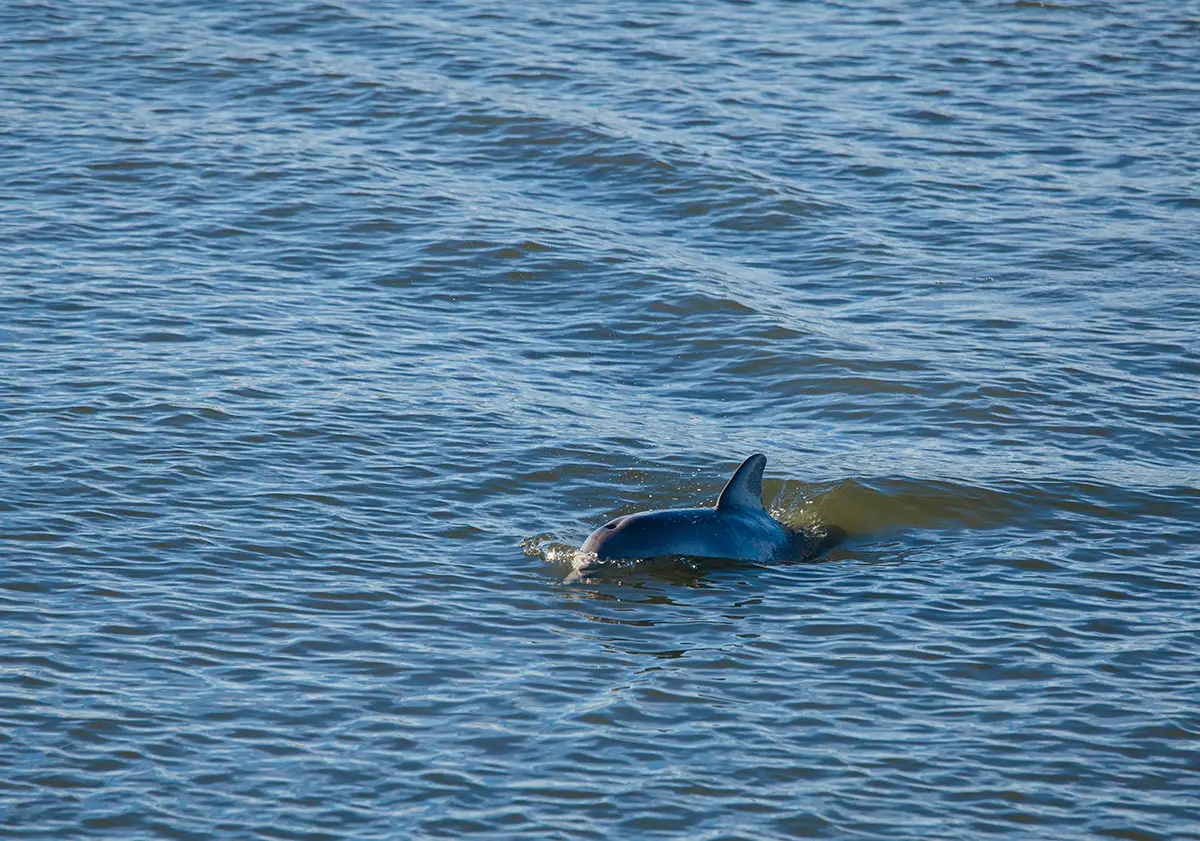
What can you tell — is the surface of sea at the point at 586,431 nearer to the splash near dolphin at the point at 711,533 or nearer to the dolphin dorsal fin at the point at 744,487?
the splash near dolphin at the point at 711,533

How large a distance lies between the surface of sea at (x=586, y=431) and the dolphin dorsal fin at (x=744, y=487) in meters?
0.69

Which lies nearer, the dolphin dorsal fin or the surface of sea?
the surface of sea

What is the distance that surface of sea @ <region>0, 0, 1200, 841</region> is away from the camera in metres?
9.78

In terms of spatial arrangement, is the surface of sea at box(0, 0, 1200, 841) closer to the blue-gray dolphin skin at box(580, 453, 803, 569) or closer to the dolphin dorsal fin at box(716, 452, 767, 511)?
the blue-gray dolphin skin at box(580, 453, 803, 569)

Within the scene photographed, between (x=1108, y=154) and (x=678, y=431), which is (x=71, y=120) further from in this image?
(x=1108, y=154)

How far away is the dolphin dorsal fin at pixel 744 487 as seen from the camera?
12.7 m

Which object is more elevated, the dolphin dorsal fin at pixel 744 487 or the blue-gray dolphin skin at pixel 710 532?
the dolphin dorsal fin at pixel 744 487

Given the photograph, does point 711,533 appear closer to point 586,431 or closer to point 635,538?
point 635,538

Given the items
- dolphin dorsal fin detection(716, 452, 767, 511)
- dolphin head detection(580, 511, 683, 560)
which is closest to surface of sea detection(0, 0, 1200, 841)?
dolphin head detection(580, 511, 683, 560)

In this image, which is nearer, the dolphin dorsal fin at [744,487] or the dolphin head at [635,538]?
the dolphin head at [635,538]

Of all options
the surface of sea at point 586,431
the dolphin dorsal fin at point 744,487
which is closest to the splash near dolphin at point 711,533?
the dolphin dorsal fin at point 744,487

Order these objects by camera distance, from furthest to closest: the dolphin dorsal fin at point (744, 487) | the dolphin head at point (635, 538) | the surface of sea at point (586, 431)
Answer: the dolphin dorsal fin at point (744, 487) → the dolphin head at point (635, 538) → the surface of sea at point (586, 431)

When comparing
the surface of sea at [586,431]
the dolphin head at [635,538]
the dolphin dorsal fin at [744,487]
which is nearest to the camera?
the surface of sea at [586,431]

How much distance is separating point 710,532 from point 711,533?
0.04 feet
